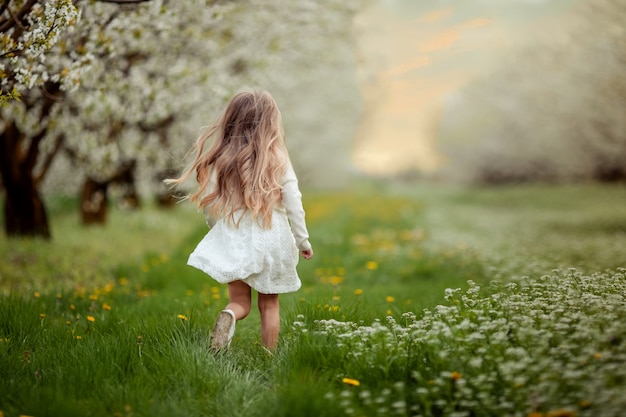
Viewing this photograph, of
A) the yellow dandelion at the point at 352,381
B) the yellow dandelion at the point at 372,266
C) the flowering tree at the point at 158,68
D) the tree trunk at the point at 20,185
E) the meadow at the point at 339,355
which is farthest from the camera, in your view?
the tree trunk at the point at 20,185

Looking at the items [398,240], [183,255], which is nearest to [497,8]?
[398,240]

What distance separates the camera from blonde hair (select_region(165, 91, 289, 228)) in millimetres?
3939

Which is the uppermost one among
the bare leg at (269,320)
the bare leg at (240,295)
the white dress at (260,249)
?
the white dress at (260,249)

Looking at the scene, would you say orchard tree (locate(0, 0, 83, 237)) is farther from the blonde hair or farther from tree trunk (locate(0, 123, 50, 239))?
the blonde hair

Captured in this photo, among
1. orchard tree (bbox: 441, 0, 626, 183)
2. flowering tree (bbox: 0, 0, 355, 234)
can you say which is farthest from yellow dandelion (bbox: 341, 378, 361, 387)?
orchard tree (bbox: 441, 0, 626, 183)

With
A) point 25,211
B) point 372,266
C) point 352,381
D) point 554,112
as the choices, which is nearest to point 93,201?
point 25,211

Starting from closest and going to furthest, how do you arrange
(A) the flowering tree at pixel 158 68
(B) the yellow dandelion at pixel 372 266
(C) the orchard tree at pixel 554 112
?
(A) the flowering tree at pixel 158 68 → (B) the yellow dandelion at pixel 372 266 → (C) the orchard tree at pixel 554 112

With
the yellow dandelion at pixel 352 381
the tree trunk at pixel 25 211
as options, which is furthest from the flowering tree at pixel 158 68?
the yellow dandelion at pixel 352 381

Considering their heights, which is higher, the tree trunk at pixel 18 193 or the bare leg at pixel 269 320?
the bare leg at pixel 269 320

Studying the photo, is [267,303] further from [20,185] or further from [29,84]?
[20,185]

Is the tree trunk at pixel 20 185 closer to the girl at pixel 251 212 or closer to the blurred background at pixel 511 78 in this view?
the girl at pixel 251 212

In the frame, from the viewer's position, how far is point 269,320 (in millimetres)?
3979

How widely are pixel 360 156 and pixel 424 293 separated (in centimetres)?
3397

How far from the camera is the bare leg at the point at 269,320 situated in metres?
3.96
